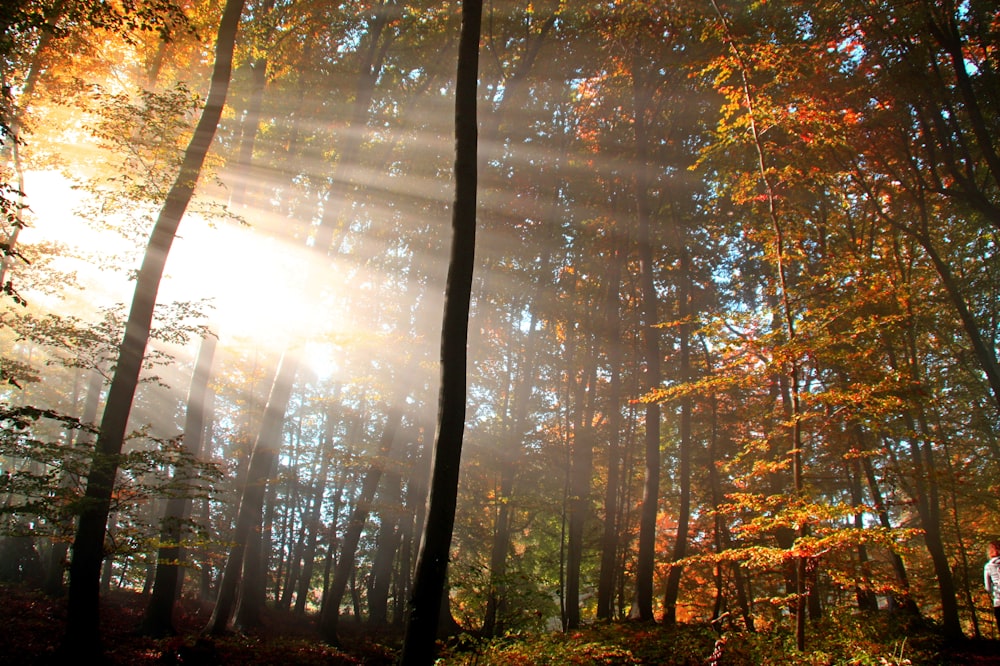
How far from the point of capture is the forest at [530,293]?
644 centimetres

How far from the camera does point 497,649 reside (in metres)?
6.64

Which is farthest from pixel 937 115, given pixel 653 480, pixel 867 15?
pixel 653 480

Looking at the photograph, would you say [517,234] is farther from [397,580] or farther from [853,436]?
[397,580]

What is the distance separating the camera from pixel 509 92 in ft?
42.4

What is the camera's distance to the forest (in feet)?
21.1

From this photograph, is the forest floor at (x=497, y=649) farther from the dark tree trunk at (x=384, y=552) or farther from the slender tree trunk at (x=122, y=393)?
the dark tree trunk at (x=384, y=552)

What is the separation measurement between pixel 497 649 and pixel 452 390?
397 cm

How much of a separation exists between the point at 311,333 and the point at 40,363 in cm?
2321

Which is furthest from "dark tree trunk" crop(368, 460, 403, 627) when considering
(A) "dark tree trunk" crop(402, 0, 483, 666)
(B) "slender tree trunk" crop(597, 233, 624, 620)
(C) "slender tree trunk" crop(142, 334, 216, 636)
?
(A) "dark tree trunk" crop(402, 0, 483, 666)

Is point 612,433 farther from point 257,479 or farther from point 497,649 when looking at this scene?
point 257,479

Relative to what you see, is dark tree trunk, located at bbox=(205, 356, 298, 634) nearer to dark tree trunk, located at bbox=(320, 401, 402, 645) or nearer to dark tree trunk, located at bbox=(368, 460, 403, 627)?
dark tree trunk, located at bbox=(320, 401, 402, 645)

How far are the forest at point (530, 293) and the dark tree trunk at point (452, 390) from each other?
4cm

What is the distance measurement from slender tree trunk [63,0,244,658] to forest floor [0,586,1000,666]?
0.55 m

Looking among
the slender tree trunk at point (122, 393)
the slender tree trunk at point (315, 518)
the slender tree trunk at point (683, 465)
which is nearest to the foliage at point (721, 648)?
the slender tree trunk at point (683, 465)
